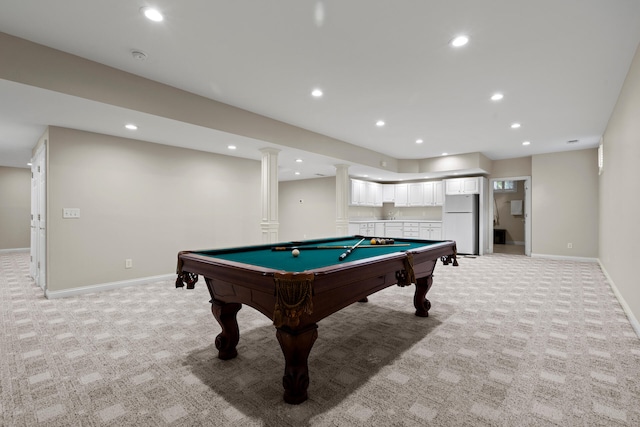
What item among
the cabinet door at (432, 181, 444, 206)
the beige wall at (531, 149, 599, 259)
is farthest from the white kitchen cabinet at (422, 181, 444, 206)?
the beige wall at (531, 149, 599, 259)

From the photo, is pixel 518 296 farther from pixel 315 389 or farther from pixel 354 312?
pixel 315 389

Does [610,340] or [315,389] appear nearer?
[315,389]

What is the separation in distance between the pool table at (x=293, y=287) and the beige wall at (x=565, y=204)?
642 centimetres

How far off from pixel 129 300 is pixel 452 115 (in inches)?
204

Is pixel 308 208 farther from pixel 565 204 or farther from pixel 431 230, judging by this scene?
pixel 565 204

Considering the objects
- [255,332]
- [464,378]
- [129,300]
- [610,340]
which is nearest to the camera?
[464,378]

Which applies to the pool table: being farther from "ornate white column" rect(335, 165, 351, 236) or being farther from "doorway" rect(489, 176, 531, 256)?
"doorway" rect(489, 176, 531, 256)

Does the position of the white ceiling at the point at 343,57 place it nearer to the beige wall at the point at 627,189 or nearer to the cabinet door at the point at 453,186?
the beige wall at the point at 627,189

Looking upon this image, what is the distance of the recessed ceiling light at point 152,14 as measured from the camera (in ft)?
7.14

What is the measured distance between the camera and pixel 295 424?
1.50 meters

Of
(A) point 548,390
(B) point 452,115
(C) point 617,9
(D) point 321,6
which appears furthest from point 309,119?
(A) point 548,390

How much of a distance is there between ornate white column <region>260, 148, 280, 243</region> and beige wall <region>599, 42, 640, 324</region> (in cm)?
430

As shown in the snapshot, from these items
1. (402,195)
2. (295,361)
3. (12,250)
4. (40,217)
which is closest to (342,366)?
(295,361)

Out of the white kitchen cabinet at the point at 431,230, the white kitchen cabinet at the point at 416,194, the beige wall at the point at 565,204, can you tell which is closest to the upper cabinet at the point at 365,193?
the white kitchen cabinet at the point at 416,194
